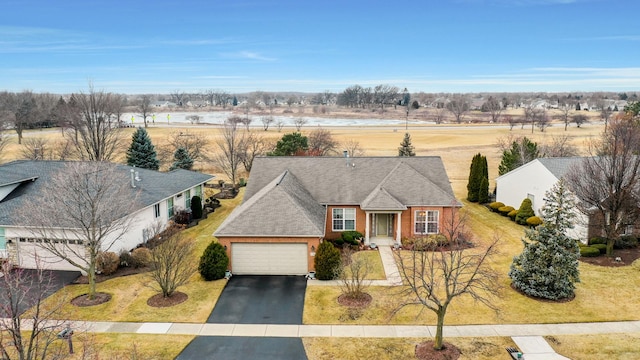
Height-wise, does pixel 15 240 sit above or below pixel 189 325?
above

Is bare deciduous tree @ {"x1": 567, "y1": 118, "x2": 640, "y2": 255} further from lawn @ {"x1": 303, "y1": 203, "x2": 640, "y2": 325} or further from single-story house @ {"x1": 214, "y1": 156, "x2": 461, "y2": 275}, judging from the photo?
single-story house @ {"x1": 214, "y1": 156, "x2": 461, "y2": 275}

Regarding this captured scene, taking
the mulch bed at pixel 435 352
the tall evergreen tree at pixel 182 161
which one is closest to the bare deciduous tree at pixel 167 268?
the mulch bed at pixel 435 352

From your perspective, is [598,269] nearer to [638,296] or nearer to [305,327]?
[638,296]

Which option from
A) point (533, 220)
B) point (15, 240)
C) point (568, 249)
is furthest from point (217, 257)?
point (533, 220)

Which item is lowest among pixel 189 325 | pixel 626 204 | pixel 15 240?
pixel 189 325

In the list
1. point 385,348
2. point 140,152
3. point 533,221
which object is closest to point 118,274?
point 385,348

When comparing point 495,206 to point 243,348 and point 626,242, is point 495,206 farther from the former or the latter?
point 243,348
